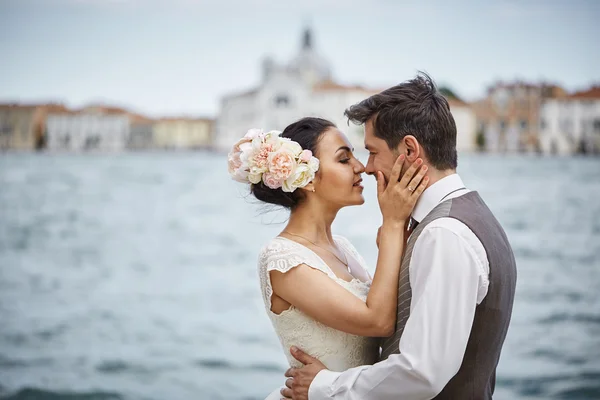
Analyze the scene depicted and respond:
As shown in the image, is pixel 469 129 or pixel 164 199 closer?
pixel 164 199

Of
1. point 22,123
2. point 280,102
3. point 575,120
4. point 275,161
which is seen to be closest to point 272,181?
point 275,161

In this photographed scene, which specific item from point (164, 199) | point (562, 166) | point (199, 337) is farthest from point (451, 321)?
point (562, 166)

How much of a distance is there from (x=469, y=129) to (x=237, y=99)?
2190 cm

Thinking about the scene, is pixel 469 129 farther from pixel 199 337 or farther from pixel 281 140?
pixel 281 140

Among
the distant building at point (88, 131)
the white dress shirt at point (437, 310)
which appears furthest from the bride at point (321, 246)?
the distant building at point (88, 131)

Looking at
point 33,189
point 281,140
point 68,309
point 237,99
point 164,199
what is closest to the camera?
point 281,140

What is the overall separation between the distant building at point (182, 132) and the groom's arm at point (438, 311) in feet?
244

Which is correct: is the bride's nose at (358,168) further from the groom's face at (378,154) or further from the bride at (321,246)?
the groom's face at (378,154)

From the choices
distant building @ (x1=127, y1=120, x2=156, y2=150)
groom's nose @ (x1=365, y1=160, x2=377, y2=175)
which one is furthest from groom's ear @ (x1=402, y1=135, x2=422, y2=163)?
distant building @ (x1=127, y1=120, x2=156, y2=150)

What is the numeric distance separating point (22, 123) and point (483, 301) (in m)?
64.6

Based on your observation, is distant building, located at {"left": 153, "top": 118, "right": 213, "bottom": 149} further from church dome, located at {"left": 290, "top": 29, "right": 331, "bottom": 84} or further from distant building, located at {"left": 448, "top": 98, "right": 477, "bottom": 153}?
distant building, located at {"left": 448, "top": 98, "right": 477, "bottom": 153}

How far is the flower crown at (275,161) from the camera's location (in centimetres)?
196

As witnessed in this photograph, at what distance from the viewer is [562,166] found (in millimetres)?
58594

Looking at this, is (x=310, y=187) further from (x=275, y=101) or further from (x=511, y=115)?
(x=275, y=101)
